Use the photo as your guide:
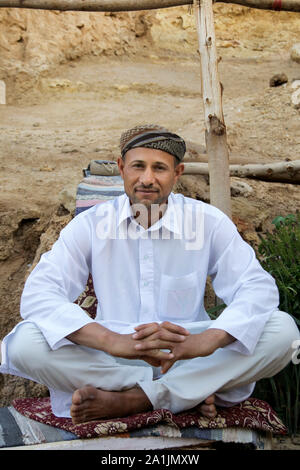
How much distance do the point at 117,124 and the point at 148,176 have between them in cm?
652

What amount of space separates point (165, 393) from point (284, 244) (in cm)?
147

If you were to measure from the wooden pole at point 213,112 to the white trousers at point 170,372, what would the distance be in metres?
1.68

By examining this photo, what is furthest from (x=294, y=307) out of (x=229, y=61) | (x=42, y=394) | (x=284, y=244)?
(x=229, y=61)

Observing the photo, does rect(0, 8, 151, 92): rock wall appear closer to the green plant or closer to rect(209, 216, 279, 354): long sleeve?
the green plant

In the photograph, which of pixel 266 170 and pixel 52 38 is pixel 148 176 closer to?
pixel 266 170

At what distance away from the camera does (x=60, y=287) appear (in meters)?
2.90

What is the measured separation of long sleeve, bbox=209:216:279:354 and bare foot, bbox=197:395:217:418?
10.4 inches

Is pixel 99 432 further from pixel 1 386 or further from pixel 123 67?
pixel 123 67

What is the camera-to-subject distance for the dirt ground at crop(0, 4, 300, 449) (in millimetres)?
4984

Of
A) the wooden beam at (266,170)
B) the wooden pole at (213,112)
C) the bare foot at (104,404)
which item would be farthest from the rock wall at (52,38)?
the bare foot at (104,404)

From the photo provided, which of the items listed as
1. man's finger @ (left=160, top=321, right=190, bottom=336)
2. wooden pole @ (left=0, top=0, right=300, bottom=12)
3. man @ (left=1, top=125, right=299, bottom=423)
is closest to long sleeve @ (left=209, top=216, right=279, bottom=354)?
man @ (left=1, top=125, right=299, bottom=423)

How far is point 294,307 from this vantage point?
11.2 ft

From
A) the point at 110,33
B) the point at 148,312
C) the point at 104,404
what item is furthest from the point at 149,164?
the point at 110,33

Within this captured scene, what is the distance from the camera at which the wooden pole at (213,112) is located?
14.1 ft
